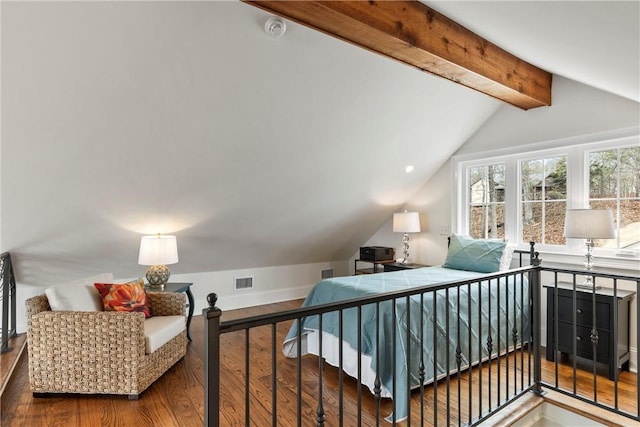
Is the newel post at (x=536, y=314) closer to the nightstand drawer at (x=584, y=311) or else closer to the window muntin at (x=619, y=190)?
the nightstand drawer at (x=584, y=311)

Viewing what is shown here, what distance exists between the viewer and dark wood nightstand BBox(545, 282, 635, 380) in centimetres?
273

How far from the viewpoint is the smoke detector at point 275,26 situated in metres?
2.24

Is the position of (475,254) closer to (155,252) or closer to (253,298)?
(253,298)

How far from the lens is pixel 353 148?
3.67 m

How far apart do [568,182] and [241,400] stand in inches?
140

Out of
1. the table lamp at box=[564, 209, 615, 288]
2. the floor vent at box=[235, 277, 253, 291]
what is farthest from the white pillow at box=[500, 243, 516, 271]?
the floor vent at box=[235, 277, 253, 291]

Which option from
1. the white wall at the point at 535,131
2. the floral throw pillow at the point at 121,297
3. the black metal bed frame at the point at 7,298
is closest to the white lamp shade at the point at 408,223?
the white wall at the point at 535,131

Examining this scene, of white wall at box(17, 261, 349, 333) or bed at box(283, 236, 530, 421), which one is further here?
white wall at box(17, 261, 349, 333)

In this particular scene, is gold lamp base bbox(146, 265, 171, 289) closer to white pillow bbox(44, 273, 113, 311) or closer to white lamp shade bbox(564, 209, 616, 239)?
white pillow bbox(44, 273, 113, 311)

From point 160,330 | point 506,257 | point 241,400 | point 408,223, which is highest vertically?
point 408,223

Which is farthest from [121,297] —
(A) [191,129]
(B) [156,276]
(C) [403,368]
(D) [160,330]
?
(C) [403,368]

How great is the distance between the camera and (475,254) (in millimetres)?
3658

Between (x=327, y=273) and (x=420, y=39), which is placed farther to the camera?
(x=327, y=273)

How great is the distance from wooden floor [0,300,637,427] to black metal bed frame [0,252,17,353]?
0.33m
